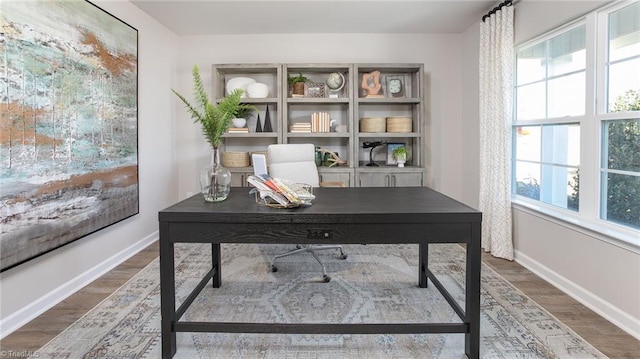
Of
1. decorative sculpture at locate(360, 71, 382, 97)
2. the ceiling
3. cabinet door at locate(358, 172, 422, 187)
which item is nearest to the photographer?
the ceiling

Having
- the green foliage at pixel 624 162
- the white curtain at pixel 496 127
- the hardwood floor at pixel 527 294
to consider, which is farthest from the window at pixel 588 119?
the hardwood floor at pixel 527 294

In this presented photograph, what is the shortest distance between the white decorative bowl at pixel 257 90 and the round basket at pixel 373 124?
4.02 ft

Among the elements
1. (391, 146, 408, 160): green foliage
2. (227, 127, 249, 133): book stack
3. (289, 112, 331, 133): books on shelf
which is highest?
(289, 112, 331, 133): books on shelf

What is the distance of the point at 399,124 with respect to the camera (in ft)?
13.2

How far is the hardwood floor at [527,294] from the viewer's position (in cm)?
180

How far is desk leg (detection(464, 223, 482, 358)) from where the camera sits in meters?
1.59

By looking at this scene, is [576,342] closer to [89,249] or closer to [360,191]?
[360,191]

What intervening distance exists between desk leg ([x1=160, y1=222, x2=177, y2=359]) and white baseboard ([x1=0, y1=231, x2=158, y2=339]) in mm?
1037

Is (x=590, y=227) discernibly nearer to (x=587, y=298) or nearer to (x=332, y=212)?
(x=587, y=298)

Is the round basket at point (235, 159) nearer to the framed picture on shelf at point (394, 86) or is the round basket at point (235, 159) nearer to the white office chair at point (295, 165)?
the white office chair at point (295, 165)

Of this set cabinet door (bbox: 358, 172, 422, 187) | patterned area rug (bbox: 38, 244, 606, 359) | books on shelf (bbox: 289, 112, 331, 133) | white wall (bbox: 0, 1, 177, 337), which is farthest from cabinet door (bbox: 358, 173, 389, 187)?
white wall (bbox: 0, 1, 177, 337)

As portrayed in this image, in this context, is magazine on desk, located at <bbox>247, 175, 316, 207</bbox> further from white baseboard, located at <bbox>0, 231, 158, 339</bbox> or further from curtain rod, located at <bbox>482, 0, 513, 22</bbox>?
curtain rod, located at <bbox>482, 0, 513, 22</bbox>

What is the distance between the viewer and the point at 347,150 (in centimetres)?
425

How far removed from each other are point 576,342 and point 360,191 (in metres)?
1.43
